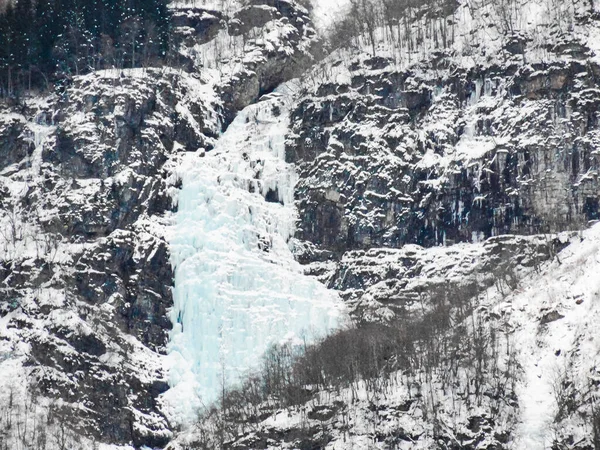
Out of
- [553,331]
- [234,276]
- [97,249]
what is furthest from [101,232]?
[553,331]

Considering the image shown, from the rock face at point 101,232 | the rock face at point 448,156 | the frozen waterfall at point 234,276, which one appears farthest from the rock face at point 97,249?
the rock face at point 448,156

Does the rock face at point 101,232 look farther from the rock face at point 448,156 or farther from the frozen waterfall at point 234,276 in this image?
the rock face at point 448,156

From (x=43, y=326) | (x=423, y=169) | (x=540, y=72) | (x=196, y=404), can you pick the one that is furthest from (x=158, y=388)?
(x=540, y=72)

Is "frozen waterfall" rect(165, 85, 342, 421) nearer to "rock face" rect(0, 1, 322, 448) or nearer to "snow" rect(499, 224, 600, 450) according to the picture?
"rock face" rect(0, 1, 322, 448)

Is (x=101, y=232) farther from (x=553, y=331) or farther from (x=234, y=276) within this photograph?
(x=553, y=331)

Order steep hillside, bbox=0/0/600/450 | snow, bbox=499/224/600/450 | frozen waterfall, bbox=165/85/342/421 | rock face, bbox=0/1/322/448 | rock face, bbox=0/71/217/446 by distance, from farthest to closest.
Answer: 1. frozen waterfall, bbox=165/85/342/421
2. rock face, bbox=0/71/217/446
3. rock face, bbox=0/1/322/448
4. steep hillside, bbox=0/0/600/450
5. snow, bbox=499/224/600/450

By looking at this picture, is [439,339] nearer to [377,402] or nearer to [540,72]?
[377,402]

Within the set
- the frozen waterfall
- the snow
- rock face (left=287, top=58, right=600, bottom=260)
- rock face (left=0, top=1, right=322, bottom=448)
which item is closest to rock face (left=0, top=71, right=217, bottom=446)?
rock face (left=0, top=1, right=322, bottom=448)
